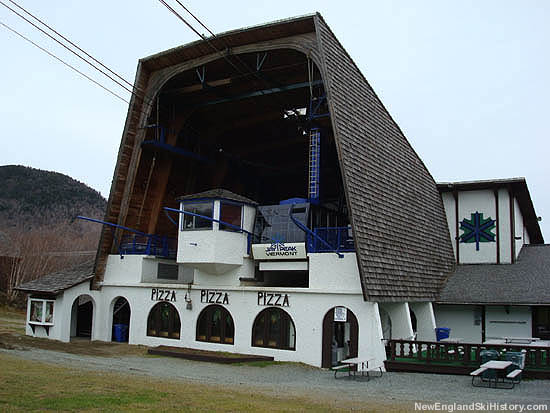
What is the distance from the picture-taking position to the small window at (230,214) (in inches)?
869

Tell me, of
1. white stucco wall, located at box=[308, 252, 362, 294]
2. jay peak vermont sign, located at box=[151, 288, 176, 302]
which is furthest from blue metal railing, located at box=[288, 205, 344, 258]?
jay peak vermont sign, located at box=[151, 288, 176, 302]

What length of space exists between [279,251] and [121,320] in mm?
9301

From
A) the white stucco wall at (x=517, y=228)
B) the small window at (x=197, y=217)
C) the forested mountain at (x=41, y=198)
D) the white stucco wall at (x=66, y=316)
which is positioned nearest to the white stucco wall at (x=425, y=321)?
the white stucco wall at (x=517, y=228)

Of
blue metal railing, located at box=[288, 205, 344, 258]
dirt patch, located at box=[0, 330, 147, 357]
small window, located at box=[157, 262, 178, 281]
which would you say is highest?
blue metal railing, located at box=[288, 205, 344, 258]

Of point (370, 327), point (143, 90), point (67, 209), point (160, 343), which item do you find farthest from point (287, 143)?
point (67, 209)

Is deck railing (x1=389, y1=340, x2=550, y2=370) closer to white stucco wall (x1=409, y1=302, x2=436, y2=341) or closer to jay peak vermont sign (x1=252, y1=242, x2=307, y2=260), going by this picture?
white stucco wall (x1=409, y1=302, x2=436, y2=341)

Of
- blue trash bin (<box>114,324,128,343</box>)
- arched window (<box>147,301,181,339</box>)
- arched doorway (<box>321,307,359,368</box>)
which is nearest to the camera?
arched doorway (<box>321,307,359,368</box>)

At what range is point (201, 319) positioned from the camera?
72.6 ft

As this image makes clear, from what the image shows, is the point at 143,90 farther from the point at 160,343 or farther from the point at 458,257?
the point at 458,257

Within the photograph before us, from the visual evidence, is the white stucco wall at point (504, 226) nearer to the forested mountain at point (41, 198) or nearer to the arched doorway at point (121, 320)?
the arched doorway at point (121, 320)

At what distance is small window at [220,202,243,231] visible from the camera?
22.1 m

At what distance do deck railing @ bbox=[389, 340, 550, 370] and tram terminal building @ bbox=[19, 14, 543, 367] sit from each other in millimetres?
773

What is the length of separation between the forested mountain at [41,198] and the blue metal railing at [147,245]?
65828mm

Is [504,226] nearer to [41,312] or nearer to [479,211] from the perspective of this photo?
[479,211]
